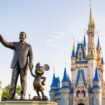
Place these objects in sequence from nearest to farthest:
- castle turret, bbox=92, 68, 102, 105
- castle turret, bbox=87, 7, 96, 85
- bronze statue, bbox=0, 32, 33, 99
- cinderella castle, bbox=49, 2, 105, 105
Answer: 1. bronze statue, bbox=0, 32, 33, 99
2. castle turret, bbox=92, 68, 102, 105
3. cinderella castle, bbox=49, 2, 105, 105
4. castle turret, bbox=87, 7, 96, 85

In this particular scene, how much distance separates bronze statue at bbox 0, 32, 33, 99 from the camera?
9305mm

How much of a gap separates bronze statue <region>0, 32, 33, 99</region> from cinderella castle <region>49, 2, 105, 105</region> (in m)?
69.3

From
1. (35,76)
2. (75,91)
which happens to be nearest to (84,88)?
(75,91)

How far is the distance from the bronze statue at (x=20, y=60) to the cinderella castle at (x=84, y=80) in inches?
2727

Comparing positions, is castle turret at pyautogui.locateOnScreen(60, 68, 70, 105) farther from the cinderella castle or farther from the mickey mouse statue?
the mickey mouse statue

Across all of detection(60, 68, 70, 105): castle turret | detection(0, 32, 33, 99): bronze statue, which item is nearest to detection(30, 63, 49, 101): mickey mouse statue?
detection(0, 32, 33, 99): bronze statue

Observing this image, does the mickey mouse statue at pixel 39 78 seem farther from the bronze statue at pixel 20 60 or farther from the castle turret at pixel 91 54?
the castle turret at pixel 91 54

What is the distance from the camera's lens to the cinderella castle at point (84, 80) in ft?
262

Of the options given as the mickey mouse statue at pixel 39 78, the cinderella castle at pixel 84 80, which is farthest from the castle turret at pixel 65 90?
the mickey mouse statue at pixel 39 78

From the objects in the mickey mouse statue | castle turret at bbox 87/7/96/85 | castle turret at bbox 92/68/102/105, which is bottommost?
the mickey mouse statue

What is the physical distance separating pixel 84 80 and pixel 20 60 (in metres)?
73.3

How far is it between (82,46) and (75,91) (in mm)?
12882

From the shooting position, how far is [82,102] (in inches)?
3169

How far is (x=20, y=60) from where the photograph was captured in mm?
9336
